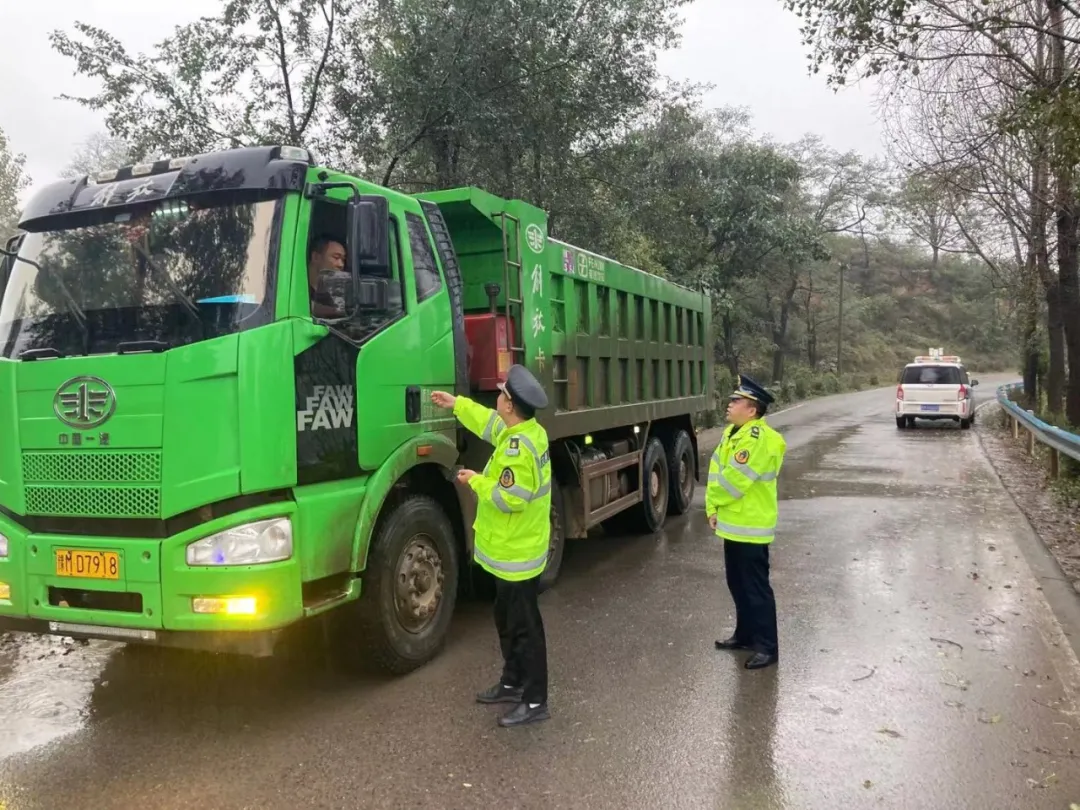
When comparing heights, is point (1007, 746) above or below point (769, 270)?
below

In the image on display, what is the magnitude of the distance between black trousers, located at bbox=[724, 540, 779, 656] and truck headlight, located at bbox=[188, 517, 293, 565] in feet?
8.46

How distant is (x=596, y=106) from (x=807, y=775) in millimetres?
10991

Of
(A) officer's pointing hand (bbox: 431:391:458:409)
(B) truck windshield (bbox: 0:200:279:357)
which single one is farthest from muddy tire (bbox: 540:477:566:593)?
(B) truck windshield (bbox: 0:200:279:357)

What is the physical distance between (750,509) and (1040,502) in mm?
7274

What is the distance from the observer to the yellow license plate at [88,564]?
3.56 m

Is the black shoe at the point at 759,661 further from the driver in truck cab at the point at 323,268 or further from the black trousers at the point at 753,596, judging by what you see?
the driver in truck cab at the point at 323,268

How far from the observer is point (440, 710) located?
3.99 metres

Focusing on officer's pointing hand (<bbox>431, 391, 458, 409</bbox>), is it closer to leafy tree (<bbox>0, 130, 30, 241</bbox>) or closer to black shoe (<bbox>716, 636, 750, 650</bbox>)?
black shoe (<bbox>716, 636, 750, 650</bbox>)

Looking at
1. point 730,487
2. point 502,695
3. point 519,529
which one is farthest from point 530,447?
Answer: point 730,487

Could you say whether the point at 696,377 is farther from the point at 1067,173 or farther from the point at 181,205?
the point at 181,205

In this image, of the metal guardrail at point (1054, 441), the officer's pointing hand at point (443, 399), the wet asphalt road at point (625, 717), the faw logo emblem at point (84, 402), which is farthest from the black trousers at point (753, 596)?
the metal guardrail at point (1054, 441)

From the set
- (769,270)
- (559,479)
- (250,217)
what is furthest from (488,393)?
(769,270)

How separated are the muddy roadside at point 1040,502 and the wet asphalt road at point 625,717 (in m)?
1.20

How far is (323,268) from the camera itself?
12.9 feet
